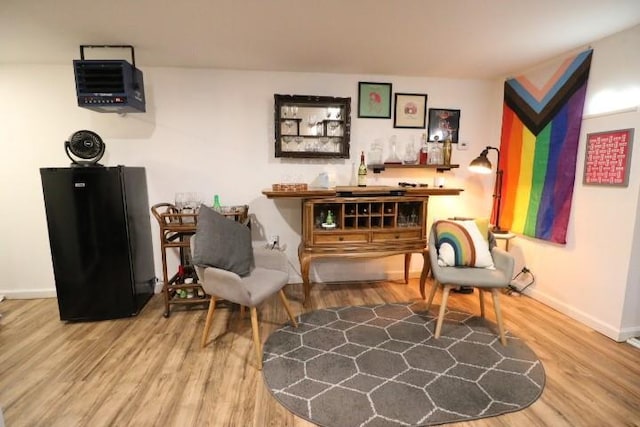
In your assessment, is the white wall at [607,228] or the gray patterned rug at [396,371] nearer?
the gray patterned rug at [396,371]

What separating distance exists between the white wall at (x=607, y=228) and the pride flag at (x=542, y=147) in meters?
0.07

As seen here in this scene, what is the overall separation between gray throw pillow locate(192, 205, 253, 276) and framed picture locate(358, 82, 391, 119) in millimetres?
1807

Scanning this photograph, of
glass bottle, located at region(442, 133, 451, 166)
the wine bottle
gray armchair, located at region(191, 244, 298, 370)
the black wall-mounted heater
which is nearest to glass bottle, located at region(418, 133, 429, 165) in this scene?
glass bottle, located at region(442, 133, 451, 166)

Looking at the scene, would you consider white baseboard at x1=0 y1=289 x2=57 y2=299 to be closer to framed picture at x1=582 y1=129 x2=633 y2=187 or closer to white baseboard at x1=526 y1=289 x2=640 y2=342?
white baseboard at x1=526 y1=289 x2=640 y2=342

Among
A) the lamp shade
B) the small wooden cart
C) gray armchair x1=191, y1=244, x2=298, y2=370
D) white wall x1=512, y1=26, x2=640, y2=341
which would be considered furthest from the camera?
the lamp shade

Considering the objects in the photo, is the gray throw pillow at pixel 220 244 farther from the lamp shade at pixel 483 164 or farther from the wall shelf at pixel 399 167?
the lamp shade at pixel 483 164

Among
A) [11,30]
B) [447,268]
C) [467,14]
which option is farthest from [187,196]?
[467,14]

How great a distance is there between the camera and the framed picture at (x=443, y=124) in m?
3.30

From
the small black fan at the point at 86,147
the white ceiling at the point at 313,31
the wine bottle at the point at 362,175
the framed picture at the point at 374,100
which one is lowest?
the wine bottle at the point at 362,175

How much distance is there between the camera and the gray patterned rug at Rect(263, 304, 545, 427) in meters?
1.64

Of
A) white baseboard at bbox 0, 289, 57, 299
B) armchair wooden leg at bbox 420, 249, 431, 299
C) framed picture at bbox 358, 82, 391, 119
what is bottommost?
white baseboard at bbox 0, 289, 57, 299

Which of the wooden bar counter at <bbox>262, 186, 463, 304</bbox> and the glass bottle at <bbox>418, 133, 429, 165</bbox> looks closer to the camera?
the wooden bar counter at <bbox>262, 186, 463, 304</bbox>

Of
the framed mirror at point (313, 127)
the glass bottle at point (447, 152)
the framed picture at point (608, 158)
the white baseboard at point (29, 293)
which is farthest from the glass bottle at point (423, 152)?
the white baseboard at point (29, 293)

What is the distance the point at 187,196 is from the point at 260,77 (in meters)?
1.38
